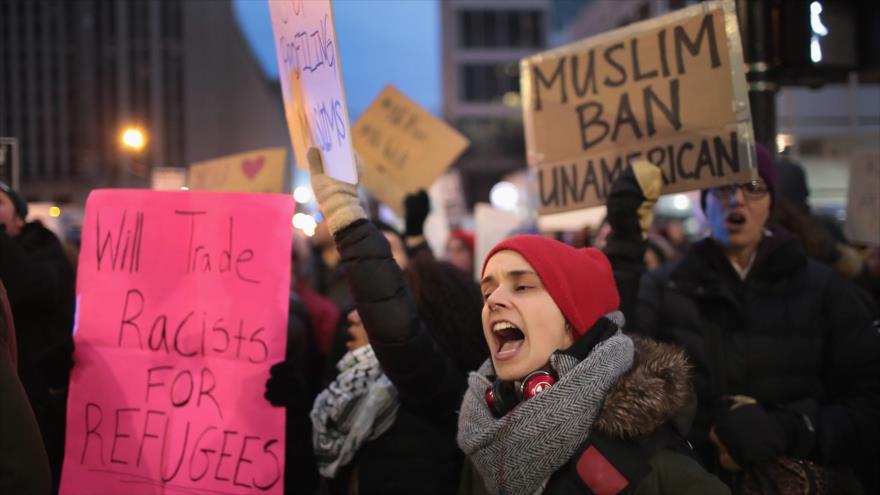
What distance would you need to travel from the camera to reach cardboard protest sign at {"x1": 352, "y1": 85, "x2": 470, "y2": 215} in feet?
19.1

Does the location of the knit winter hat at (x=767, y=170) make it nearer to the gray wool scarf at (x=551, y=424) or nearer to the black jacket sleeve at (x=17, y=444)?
the gray wool scarf at (x=551, y=424)

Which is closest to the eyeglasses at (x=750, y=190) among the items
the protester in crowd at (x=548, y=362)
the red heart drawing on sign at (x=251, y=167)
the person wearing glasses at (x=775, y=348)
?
the person wearing glasses at (x=775, y=348)

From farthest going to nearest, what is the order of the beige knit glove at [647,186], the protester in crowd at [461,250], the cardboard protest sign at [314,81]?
the protester in crowd at [461,250] → the beige knit glove at [647,186] → the cardboard protest sign at [314,81]

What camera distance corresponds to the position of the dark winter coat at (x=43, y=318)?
304 centimetres

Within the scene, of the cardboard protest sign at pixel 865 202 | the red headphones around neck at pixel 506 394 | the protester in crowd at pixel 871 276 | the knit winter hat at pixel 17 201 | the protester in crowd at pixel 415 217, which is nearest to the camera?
the red headphones around neck at pixel 506 394

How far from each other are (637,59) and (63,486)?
8.39ft

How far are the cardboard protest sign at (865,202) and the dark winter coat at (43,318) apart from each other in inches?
145

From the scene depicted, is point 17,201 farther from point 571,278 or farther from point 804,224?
point 804,224

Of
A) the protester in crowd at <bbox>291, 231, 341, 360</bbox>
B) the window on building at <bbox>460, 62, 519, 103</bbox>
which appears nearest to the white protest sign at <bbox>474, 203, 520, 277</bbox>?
the protester in crowd at <bbox>291, 231, 341, 360</bbox>

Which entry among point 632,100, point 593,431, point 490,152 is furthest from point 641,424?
point 490,152

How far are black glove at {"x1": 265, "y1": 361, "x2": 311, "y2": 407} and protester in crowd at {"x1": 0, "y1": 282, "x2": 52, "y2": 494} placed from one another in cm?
85

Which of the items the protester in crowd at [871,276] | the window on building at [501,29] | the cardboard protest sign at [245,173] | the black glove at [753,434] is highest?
the window on building at [501,29]

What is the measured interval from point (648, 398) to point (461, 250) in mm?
5594

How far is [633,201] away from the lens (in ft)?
9.33
